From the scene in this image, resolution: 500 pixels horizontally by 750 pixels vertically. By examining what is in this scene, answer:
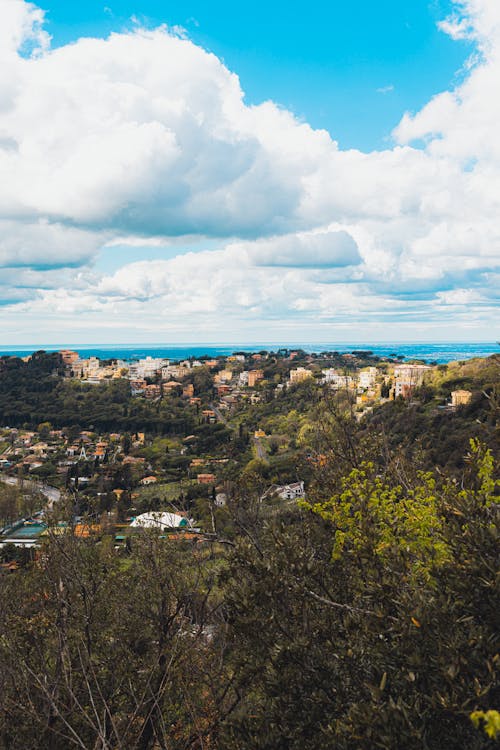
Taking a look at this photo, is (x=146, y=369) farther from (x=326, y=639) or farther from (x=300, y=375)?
(x=326, y=639)

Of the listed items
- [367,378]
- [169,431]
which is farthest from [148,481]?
[367,378]

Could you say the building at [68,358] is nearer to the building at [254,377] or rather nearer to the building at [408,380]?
the building at [254,377]

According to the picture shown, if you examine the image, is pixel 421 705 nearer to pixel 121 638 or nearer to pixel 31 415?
pixel 121 638

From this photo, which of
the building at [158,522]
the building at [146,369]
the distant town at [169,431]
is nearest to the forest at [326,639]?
the building at [158,522]

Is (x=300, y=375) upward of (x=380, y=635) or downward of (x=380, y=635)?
downward

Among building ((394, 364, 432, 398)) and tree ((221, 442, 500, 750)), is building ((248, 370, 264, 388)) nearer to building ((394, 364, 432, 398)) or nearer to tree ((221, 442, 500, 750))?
building ((394, 364, 432, 398))

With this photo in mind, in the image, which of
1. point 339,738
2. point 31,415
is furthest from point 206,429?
point 339,738

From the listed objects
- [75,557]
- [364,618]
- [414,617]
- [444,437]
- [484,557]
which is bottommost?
[444,437]

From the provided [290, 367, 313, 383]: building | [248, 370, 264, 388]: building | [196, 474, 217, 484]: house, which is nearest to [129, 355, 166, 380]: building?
[248, 370, 264, 388]: building

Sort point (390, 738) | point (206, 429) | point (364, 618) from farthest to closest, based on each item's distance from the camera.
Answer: point (206, 429) < point (364, 618) < point (390, 738)

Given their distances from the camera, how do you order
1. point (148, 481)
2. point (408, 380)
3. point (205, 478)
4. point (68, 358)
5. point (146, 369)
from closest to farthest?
point (205, 478) < point (148, 481) < point (408, 380) < point (146, 369) < point (68, 358)

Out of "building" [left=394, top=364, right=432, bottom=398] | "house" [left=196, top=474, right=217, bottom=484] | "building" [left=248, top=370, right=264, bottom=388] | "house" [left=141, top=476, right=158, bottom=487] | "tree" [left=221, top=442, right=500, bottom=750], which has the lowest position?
"house" [left=141, top=476, right=158, bottom=487]
